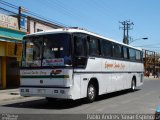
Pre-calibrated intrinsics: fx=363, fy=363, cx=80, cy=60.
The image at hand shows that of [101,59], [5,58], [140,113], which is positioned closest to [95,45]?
[101,59]

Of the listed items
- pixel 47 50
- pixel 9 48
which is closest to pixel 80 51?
pixel 47 50

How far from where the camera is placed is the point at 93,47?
16.0m

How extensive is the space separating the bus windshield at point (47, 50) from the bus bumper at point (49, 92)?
3.13 feet

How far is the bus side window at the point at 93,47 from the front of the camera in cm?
1564

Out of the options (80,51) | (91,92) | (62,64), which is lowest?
(91,92)

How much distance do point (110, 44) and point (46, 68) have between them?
17.3ft

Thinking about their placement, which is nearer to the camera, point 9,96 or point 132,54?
point 9,96

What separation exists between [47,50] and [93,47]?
8.34ft

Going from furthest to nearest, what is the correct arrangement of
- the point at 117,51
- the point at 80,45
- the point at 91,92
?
the point at 117,51
the point at 91,92
the point at 80,45

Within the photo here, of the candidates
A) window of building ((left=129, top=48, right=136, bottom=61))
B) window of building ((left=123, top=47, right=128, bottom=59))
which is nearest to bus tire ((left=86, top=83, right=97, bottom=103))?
window of building ((left=123, top=47, right=128, bottom=59))

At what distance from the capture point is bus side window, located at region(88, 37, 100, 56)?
1564cm

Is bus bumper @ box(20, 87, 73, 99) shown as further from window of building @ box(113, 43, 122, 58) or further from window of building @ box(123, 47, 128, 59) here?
window of building @ box(123, 47, 128, 59)

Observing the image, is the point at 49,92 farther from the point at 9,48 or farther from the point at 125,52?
the point at 9,48

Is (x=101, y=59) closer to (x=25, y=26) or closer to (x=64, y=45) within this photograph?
(x=64, y=45)
